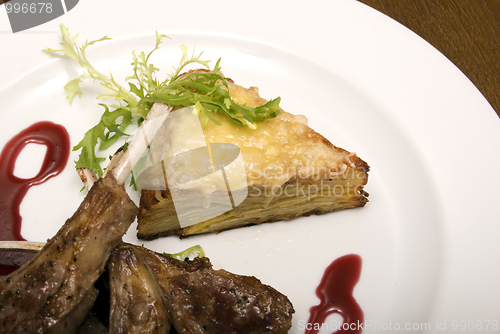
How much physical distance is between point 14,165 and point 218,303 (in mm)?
2363

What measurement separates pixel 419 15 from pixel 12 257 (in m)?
4.88

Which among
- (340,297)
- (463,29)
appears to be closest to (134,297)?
(340,297)

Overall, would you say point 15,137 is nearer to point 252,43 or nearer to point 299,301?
point 252,43

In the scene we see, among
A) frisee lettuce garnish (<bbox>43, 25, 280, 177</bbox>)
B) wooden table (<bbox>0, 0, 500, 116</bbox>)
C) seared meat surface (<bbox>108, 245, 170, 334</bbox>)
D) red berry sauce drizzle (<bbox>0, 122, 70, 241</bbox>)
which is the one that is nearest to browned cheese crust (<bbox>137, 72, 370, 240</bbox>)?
frisee lettuce garnish (<bbox>43, 25, 280, 177</bbox>)

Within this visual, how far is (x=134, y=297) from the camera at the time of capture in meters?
2.25

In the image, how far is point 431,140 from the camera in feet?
11.3

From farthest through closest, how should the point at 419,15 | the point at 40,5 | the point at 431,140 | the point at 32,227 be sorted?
the point at 419,15
the point at 40,5
the point at 431,140
the point at 32,227

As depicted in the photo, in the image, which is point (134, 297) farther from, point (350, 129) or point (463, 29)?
point (463, 29)

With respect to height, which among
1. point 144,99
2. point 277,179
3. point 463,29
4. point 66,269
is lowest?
point 66,269

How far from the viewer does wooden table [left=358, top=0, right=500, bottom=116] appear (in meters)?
4.25

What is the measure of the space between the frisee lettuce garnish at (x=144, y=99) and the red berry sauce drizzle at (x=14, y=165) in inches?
10.7

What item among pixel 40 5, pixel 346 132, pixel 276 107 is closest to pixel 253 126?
pixel 276 107

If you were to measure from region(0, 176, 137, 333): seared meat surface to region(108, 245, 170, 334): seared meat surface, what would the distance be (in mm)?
97

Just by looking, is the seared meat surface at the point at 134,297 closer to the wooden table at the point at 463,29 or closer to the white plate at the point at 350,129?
the white plate at the point at 350,129
